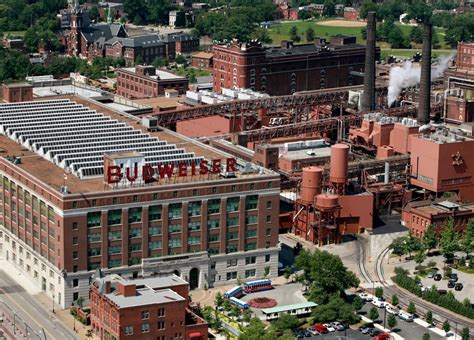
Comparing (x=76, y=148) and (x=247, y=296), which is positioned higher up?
(x=76, y=148)

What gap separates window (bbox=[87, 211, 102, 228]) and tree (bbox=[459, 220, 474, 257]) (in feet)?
168

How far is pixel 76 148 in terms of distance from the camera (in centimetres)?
16038

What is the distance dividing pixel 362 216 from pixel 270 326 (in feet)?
144

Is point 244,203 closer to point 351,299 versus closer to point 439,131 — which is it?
point 351,299

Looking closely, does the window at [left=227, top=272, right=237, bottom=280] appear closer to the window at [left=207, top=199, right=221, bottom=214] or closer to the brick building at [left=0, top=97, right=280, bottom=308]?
the brick building at [left=0, top=97, right=280, bottom=308]

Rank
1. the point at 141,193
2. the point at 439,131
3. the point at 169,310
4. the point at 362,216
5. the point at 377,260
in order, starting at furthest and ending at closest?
the point at 439,131, the point at 362,216, the point at 377,260, the point at 141,193, the point at 169,310

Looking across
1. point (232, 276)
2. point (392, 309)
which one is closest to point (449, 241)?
point (392, 309)

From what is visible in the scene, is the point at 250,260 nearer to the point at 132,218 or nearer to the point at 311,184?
the point at 132,218

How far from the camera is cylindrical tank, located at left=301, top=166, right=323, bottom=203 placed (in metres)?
163

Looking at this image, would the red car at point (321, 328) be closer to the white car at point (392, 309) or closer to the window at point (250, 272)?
the white car at point (392, 309)

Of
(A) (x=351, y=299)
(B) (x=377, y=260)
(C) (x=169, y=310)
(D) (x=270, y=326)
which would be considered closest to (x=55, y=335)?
(C) (x=169, y=310)

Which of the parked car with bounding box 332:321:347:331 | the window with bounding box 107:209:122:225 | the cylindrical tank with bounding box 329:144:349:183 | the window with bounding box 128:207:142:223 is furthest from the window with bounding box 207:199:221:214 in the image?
the cylindrical tank with bounding box 329:144:349:183

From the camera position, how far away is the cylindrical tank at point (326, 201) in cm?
16188

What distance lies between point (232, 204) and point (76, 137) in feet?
105
